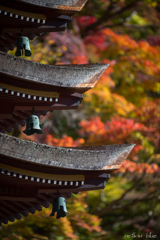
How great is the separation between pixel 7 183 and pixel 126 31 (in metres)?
14.8

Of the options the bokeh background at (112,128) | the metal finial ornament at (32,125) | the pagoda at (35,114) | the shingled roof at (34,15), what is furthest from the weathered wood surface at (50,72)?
the bokeh background at (112,128)

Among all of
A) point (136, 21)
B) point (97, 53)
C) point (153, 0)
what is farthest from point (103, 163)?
point (136, 21)

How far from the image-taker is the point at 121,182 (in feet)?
46.9

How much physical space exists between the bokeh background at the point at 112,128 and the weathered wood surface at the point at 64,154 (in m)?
3.94

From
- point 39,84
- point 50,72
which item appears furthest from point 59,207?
point 50,72

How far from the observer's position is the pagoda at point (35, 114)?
4.50 metres

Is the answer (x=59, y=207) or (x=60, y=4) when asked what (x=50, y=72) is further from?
(x=59, y=207)

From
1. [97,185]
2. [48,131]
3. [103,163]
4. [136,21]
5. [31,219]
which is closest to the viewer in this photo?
[103,163]

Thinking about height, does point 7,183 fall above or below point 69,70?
below

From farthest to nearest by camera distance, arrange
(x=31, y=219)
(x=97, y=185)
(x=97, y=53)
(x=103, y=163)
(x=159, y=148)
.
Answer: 1. (x=97, y=53)
2. (x=159, y=148)
3. (x=31, y=219)
4. (x=97, y=185)
5. (x=103, y=163)

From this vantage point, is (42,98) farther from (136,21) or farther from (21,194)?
(136,21)

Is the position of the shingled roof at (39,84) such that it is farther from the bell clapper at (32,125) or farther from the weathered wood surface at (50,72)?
the bell clapper at (32,125)

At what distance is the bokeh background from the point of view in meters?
9.77

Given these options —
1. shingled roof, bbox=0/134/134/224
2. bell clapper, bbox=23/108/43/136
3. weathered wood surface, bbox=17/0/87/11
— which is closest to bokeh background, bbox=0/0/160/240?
shingled roof, bbox=0/134/134/224
